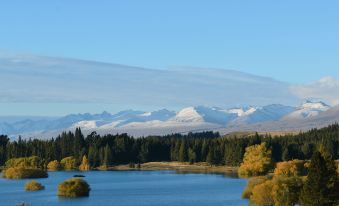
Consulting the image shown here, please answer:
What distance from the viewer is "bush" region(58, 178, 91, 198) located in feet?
490

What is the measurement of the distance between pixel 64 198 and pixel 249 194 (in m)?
34.4

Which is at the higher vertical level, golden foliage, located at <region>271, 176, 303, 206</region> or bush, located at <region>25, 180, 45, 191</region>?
bush, located at <region>25, 180, 45, 191</region>

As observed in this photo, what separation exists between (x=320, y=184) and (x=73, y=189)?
6198 centimetres

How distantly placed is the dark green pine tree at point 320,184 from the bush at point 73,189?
196 ft

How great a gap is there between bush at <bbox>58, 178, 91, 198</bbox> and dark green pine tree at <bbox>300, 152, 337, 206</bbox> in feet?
196

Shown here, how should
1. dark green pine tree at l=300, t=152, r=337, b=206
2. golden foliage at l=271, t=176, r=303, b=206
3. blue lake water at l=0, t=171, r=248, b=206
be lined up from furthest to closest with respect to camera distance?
1. blue lake water at l=0, t=171, r=248, b=206
2. golden foliage at l=271, t=176, r=303, b=206
3. dark green pine tree at l=300, t=152, r=337, b=206

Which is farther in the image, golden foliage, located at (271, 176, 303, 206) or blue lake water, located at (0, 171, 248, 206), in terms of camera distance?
blue lake water, located at (0, 171, 248, 206)

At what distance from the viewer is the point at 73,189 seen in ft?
490

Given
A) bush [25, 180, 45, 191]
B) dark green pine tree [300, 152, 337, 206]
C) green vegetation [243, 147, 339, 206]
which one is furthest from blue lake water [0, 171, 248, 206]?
dark green pine tree [300, 152, 337, 206]

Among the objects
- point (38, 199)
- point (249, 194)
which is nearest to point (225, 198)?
point (249, 194)

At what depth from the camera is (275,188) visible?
118500 mm

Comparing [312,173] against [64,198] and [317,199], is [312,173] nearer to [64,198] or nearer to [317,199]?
[317,199]

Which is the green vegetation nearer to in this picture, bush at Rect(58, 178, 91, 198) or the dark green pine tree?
the dark green pine tree

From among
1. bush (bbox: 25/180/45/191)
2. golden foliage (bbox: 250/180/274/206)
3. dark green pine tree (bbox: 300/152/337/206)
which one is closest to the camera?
dark green pine tree (bbox: 300/152/337/206)
